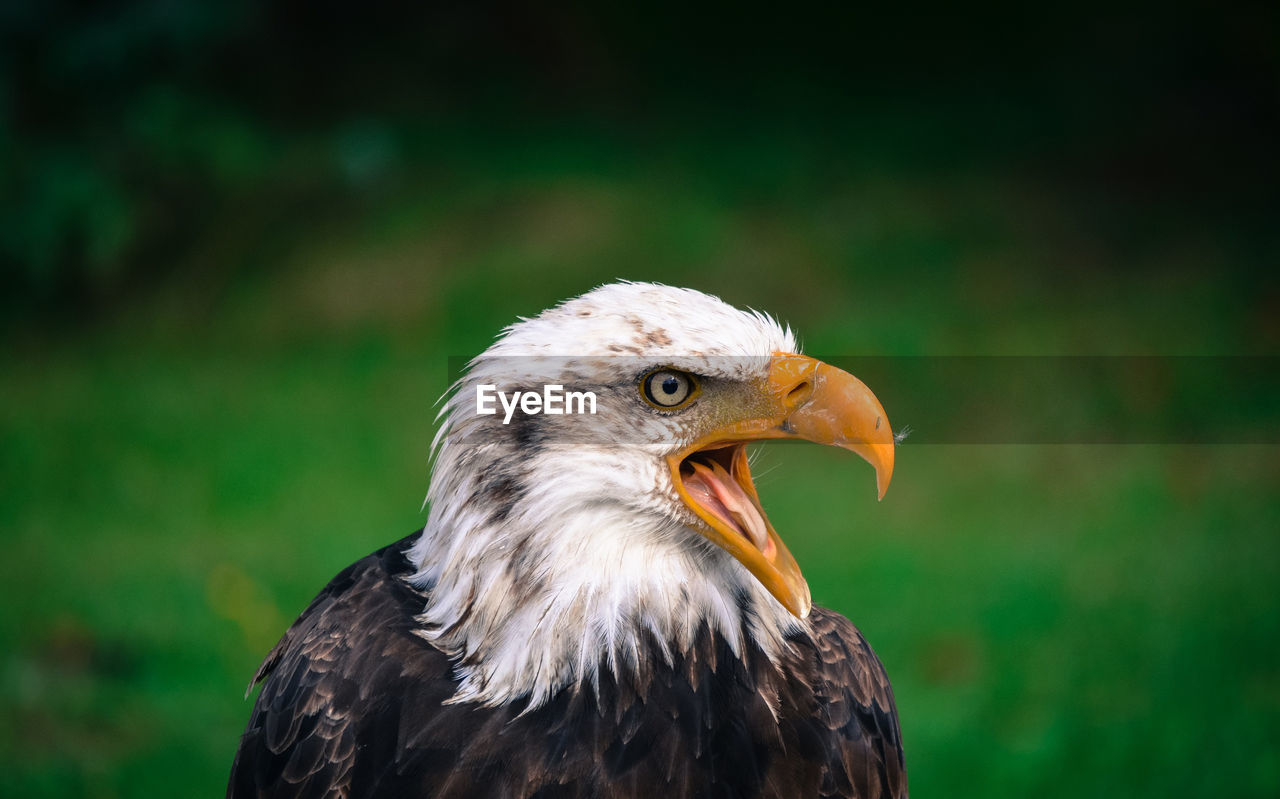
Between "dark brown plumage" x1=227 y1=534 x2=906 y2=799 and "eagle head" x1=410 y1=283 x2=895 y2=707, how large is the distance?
0.16 feet

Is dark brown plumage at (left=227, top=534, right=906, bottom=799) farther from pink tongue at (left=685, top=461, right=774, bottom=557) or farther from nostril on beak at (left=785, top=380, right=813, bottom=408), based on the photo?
nostril on beak at (left=785, top=380, right=813, bottom=408)

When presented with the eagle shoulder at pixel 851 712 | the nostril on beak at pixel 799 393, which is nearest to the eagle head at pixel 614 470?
the nostril on beak at pixel 799 393

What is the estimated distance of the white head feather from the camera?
1862mm

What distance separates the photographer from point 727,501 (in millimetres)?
→ 1958

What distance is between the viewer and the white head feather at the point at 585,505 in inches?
73.3

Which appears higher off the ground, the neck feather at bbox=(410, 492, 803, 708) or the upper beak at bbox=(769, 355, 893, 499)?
the upper beak at bbox=(769, 355, 893, 499)

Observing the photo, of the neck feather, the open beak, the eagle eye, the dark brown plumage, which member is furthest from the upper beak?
the dark brown plumage

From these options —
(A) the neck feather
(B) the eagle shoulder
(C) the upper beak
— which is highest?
(C) the upper beak

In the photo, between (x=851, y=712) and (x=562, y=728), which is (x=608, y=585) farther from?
(x=851, y=712)

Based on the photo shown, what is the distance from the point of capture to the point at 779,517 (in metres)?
4.82

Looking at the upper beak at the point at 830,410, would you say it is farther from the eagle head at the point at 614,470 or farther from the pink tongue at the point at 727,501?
the pink tongue at the point at 727,501

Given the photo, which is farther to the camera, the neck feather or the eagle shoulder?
the eagle shoulder

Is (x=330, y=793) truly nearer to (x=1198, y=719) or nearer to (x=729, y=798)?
(x=729, y=798)

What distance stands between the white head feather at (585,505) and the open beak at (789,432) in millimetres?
34
